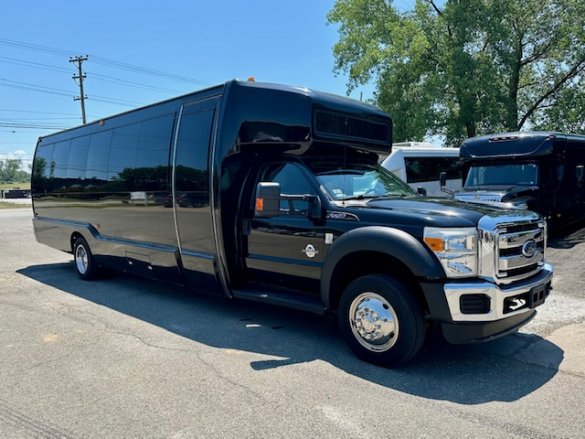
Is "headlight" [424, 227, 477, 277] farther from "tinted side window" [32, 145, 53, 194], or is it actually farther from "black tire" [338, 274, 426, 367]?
"tinted side window" [32, 145, 53, 194]

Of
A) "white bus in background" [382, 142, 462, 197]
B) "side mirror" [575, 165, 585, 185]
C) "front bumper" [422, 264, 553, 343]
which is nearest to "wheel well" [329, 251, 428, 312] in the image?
"front bumper" [422, 264, 553, 343]

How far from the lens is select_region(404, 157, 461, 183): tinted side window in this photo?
616 inches

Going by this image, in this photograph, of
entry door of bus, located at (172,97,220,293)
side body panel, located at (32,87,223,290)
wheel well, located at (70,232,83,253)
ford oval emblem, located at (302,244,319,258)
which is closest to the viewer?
ford oval emblem, located at (302,244,319,258)

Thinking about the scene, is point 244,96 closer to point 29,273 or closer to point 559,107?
point 29,273

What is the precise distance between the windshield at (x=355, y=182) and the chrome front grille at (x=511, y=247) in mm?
1394

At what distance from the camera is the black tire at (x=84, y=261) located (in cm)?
838

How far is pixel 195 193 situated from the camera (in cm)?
584

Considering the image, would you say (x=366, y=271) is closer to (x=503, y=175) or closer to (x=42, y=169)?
(x=503, y=175)

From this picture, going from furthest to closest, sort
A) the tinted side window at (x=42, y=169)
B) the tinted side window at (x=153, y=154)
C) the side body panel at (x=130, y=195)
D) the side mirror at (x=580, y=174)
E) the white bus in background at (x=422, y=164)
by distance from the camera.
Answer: the white bus in background at (x=422, y=164) < the side mirror at (x=580, y=174) < the tinted side window at (x=42, y=169) < the tinted side window at (x=153, y=154) < the side body panel at (x=130, y=195)

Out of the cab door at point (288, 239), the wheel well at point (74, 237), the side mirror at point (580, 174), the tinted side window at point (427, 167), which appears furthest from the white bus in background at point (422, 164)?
the cab door at point (288, 239)

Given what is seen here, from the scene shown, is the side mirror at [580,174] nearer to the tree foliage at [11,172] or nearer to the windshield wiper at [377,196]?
the windshield wiper at [377,196]

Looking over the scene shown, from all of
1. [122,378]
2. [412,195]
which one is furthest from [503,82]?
[122,378]

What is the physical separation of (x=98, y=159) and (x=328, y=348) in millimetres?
5315

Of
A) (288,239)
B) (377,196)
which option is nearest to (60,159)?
(288,239)
